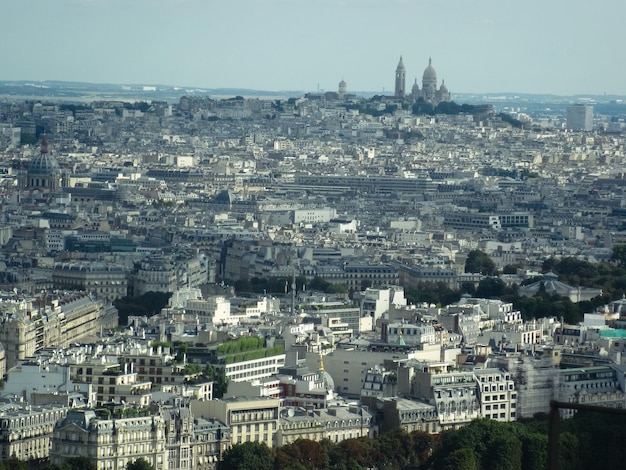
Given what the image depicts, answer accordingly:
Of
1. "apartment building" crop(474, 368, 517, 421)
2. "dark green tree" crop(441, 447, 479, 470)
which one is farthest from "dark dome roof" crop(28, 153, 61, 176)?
"dark green tree" crop(441, 447, 479, 470)

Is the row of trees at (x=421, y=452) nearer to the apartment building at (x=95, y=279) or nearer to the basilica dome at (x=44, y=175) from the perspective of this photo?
the apartment building at (x=95, y=279)

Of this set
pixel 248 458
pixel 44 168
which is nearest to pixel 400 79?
pixel 44 168

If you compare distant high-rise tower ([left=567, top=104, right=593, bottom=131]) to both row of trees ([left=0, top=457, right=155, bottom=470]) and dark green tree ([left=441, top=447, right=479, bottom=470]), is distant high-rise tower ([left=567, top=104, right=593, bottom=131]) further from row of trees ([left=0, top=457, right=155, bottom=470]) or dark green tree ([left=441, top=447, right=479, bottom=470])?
row of trees ([left=0, top=457, right=155, bottom=470])

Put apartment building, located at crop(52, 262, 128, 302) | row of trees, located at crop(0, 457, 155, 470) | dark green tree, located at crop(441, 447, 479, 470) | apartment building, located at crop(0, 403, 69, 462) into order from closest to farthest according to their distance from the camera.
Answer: row of trees, located at crop(0, 457, 155, 470) → dark green tree, located at crop(441, 447, 479, 470) → apartment building, located at crop(0, 403, 69, 462) → apartment building, located at crop(52, 262, 128, 302)

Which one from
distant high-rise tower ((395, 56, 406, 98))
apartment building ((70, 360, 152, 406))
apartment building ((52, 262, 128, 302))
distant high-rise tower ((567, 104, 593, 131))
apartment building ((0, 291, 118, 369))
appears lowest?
distant high-rise tower ((567, 104, 593, 131))

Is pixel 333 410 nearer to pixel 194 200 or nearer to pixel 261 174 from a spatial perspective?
pixel 194 200

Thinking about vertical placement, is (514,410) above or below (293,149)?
above

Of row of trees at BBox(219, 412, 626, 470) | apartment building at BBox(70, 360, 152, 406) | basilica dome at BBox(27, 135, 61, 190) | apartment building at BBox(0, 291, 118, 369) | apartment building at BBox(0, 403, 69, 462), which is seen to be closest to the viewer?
row of trees at BBox(219, 412, 626, 470)

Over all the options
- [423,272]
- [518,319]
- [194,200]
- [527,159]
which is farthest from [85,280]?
[527,159]

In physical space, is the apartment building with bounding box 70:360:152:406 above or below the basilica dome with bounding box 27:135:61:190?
above
